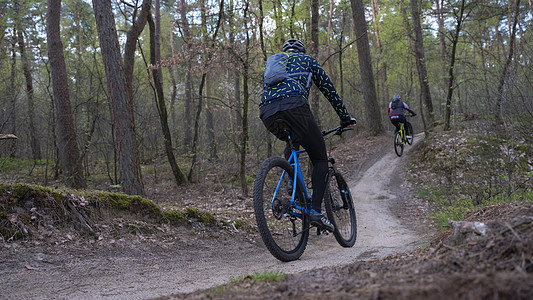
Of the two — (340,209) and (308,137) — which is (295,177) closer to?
(308,137)

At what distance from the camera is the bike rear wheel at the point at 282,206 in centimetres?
370

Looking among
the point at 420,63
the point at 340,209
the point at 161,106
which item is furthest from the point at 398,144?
the point at 340,209

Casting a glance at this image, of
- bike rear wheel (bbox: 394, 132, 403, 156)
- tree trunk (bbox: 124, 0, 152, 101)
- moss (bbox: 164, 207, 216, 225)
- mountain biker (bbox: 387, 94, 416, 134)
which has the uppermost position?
tree trunk (bbox: 124, 0, 152, 101)

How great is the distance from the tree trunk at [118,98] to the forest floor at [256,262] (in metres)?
2.90

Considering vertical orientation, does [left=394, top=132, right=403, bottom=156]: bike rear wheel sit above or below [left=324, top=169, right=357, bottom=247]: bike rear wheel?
above

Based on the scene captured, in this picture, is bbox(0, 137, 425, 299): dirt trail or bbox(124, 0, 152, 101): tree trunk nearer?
bbox(0, 137, 425, 299): dirt trail

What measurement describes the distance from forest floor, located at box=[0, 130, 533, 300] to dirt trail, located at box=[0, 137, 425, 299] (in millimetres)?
10

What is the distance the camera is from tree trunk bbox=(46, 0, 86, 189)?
11.0 m

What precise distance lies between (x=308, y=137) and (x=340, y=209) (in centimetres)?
152

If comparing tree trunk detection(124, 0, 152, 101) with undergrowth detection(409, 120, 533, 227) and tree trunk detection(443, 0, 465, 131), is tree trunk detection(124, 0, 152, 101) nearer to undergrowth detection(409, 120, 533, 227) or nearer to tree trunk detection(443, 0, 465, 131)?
undergrowth detection(409, 120, 533, 227)

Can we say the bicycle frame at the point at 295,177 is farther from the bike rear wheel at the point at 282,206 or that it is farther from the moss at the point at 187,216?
the moss at the point at 187,216

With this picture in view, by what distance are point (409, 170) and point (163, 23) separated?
3011cm

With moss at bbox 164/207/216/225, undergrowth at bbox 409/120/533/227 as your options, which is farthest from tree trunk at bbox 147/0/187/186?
undergrowth at bbox 409/120/533/227

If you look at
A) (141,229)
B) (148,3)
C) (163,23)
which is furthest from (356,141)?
(163,23)
